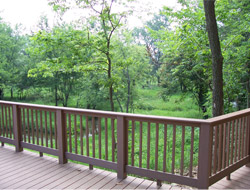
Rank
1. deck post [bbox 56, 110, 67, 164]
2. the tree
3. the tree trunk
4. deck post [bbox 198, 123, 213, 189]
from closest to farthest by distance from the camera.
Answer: deck post [bbox 198, 123, 213, 189], deck post [bbox 56, 110, 67, 164], the tree trunk, the tree

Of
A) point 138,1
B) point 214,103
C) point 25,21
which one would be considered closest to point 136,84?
point 138,1

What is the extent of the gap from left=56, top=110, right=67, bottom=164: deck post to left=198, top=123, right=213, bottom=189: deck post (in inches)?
84.8

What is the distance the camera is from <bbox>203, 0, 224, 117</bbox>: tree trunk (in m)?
3.83

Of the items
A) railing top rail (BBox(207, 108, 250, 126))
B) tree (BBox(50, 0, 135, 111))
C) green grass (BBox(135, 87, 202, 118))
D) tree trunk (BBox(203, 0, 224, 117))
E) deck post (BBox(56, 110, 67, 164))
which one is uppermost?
tree (BBox(50, 0, 135, 111))

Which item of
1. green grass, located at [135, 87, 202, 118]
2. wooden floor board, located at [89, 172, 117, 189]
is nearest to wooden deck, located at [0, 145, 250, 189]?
wooden floor board, located at [89, 172, 117, 189]

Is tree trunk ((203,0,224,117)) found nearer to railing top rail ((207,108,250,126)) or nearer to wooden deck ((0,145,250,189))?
railing top rail ((207,108,250,126))

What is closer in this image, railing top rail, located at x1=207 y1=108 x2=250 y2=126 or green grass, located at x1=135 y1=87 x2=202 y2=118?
railing top rail, located at x1=207 y1=108 x2=250 y2=126

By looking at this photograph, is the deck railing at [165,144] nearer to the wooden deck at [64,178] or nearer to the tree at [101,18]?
the wooden deck at [64,178]

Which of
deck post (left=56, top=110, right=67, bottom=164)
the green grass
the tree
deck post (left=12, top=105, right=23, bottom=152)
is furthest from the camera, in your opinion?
the green grass

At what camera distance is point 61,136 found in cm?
348

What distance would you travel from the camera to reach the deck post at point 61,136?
3.45 meters

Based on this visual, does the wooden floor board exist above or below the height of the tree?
below

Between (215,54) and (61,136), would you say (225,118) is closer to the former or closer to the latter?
(215,54)

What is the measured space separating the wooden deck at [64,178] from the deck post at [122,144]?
0.43 feet
